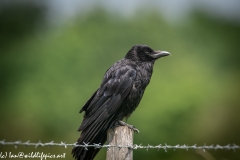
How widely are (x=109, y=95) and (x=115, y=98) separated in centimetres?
9

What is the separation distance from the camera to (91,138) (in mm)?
5609

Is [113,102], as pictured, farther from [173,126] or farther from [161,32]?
[161,32]

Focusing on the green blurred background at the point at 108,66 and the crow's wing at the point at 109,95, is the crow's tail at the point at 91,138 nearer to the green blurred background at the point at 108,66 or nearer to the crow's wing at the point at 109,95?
the crow's wing at the point at 109,95

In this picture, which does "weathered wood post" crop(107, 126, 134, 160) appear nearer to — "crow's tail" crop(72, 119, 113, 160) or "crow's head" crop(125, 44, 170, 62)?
"crow's tail" crop(72, 119, 113, 160)

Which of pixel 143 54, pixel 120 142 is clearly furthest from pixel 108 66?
pixel 120 142

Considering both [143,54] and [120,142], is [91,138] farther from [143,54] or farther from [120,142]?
[143,54]

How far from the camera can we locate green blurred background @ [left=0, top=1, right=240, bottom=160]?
1312 cm

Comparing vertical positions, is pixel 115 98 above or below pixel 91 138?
above

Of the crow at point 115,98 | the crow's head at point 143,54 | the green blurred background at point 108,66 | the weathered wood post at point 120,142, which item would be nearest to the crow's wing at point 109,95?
the crow at point 115,98

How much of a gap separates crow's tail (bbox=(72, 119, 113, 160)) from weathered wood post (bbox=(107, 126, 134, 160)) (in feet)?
2.28

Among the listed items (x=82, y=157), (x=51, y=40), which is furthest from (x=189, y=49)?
(x=82, y=157)

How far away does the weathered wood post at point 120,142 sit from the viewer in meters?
4.63

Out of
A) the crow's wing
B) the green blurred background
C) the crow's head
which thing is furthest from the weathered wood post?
the green blurred background

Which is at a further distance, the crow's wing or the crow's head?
the crow's head
